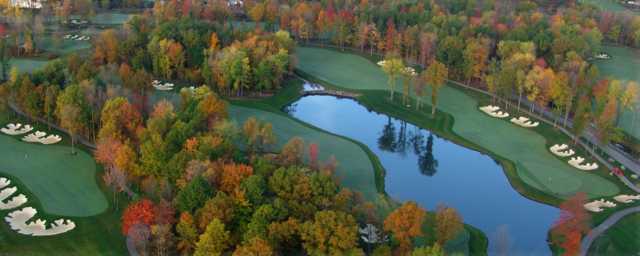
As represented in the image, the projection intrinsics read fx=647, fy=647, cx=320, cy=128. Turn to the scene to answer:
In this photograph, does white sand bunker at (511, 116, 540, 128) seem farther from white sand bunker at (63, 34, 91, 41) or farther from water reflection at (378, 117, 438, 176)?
white sand bunker at (63, 34, 91, 41)

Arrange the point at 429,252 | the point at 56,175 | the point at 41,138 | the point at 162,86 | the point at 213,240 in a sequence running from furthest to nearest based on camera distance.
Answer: the point at 162,86 < the point at 41,138 < the point at 56,175 < the point at 213,240 < the point at 429,252

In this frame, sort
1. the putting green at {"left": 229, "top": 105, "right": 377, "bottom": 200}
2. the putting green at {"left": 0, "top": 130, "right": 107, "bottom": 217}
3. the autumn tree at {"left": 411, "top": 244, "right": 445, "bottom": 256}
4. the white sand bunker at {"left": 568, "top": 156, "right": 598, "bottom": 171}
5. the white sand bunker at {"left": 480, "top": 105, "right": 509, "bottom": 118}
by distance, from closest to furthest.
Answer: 1. the autumn tree at {"left": 411, "top": 244, "right": 445, "bottom": 256}
2. the putting green at {"left": 0, "top": 130, "right": 107, "bottom": 217}
3. the putting green at {"left": 229, "top": 105, "right": 377, "bottom": 200}
4. the white sand bunker at {"left": 568, "top": 156, "right": 598, "bottom": 171}
5. the white sand bunker at {"left": 480, "top": 105, "right": 509, "bottom": 118}

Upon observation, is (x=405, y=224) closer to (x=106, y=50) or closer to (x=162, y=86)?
(x=162, y=86)

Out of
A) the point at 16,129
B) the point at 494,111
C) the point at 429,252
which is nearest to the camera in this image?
the point at 429,252

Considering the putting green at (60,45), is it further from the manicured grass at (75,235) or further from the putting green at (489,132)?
the manicured grass at (75,235)

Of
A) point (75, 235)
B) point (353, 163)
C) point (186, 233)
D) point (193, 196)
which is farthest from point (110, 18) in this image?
point (186, 233)

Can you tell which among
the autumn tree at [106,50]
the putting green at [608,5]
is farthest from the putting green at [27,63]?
the putting green at [608,5]

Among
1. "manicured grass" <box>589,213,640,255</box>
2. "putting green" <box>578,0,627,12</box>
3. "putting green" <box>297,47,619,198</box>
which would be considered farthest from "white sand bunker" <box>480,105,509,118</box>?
"putting green" <box>578,0,627,12</box>
